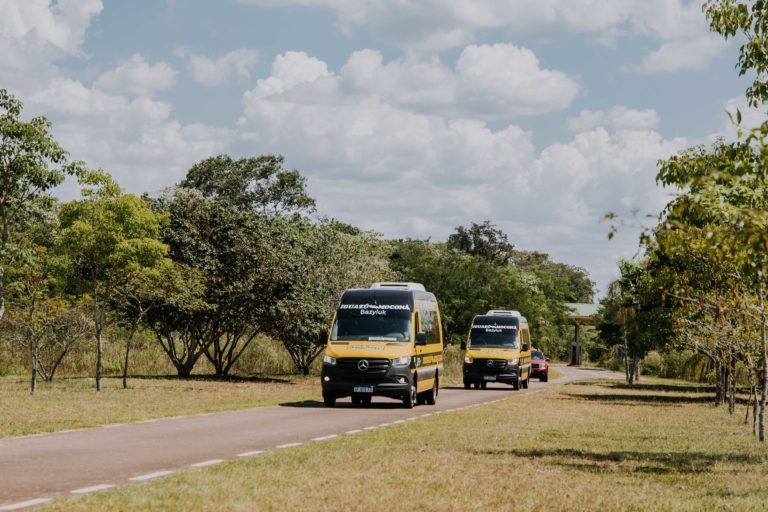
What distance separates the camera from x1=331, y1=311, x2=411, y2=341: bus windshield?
85.6 ft

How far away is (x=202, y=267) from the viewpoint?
43.8 metres

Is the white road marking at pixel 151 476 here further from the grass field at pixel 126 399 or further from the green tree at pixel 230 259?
the green tree at pixel 230 259

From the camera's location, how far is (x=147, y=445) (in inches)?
603

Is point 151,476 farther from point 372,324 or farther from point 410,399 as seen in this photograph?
point 410,399

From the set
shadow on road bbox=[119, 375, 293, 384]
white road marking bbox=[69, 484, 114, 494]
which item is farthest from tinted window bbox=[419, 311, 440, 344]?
white road marking bbox=[69, 484, 114, 494]

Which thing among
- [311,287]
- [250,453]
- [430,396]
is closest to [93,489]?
[250,453]

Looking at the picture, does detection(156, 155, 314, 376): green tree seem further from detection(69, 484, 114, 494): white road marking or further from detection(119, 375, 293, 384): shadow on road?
detection(69, 484, 114, 494): white road marking

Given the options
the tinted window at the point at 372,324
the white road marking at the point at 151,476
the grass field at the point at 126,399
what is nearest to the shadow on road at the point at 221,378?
the grass field at the point at 126,399

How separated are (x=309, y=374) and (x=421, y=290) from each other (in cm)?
2395

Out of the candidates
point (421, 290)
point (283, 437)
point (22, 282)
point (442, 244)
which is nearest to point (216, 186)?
point (442, 244)

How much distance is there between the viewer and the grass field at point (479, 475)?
402 inches

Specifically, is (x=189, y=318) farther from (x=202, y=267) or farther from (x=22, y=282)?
(x=22, y=282)

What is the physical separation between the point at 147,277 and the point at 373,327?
34.1 ft

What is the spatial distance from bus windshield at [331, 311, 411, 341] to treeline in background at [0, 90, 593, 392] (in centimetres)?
738
